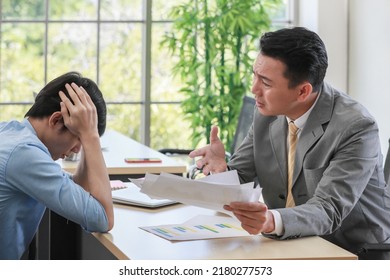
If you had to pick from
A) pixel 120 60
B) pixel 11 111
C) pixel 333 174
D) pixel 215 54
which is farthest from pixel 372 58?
pixel 333 174

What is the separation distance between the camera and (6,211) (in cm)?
260

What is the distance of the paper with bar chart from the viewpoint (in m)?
2.63

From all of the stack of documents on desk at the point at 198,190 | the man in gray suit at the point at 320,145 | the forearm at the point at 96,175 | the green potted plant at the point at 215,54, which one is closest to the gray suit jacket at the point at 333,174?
the man in gray suit at the point at 320,145

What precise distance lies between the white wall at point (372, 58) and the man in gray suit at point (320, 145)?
2944 millimetres

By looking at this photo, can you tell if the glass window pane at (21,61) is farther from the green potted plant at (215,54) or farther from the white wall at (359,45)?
the white wall at (359,45)

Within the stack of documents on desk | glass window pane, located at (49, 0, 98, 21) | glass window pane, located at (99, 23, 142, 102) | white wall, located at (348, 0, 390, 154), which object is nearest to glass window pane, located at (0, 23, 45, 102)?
glass window pane, located at (49, 0, 98, 21)

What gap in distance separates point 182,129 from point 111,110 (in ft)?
1.98

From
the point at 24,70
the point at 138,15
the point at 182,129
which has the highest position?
the point at 138,15

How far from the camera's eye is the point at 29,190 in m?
2.54

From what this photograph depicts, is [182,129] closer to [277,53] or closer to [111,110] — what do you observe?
[111,110]

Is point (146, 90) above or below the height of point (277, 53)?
below
